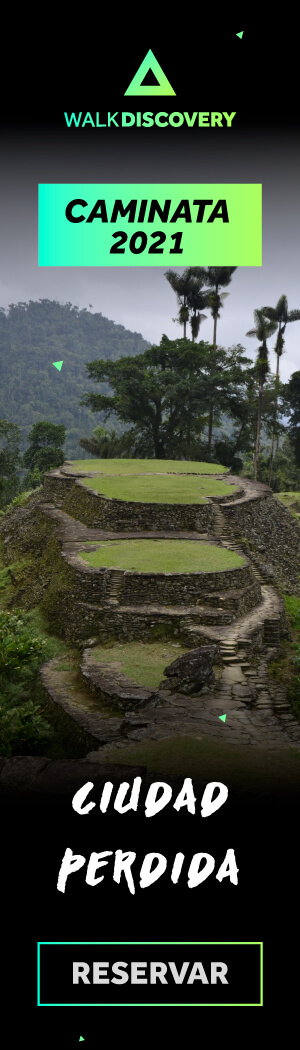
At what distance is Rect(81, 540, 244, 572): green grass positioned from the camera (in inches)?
390

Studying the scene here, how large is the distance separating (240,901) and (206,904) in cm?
9

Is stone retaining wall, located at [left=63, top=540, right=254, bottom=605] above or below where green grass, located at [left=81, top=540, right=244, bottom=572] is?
below

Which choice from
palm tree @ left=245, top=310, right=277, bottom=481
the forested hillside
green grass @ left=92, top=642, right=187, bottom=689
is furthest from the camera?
the forested hillside

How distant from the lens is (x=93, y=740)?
602cm

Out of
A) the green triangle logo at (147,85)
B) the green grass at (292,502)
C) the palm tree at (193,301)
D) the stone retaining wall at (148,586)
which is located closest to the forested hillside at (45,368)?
the palm tree at (193,301)

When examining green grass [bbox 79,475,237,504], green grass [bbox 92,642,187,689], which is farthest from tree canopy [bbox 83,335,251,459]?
green grass [bbox 92,642,187,689]

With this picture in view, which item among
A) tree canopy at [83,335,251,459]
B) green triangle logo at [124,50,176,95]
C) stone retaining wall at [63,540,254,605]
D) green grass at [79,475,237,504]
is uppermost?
tree canopy at [83,335,251,459]

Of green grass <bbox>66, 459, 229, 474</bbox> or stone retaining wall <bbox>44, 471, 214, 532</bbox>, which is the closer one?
stone retaining wall <bbox>44, 471, 214, 532</bbox>

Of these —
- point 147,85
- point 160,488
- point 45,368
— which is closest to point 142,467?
point 160,488

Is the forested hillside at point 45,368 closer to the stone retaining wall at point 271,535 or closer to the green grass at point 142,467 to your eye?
the green grass at point 142,467

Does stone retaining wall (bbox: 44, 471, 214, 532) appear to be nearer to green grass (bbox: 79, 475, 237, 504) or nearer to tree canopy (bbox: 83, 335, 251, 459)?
green grass (bbox: 79, 475, 237, 504)

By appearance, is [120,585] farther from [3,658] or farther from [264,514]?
[264,514]

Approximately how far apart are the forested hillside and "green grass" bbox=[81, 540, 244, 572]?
1241 inches

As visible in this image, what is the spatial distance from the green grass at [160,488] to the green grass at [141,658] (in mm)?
5242
